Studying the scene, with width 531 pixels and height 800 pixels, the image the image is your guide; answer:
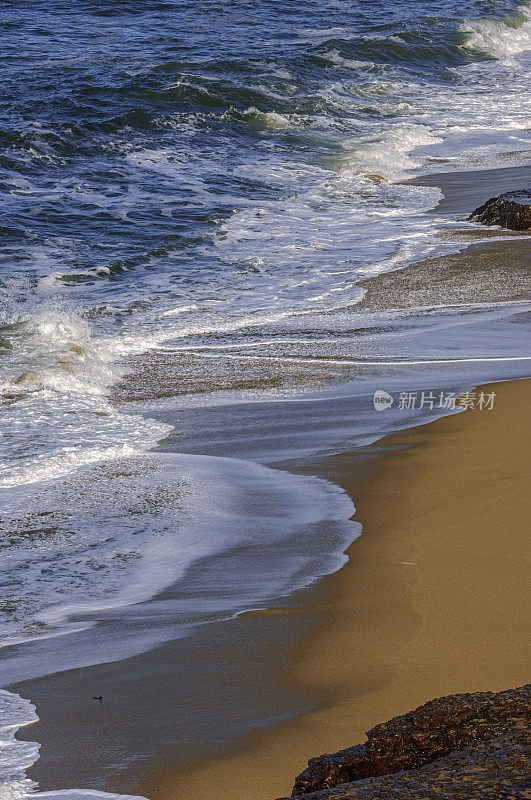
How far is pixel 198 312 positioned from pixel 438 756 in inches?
241

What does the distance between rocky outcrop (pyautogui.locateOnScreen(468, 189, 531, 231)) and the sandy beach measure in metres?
5.38

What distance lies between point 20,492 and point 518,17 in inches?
1141

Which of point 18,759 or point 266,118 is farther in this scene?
point 266,118

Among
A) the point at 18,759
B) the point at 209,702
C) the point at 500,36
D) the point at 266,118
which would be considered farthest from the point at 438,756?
the point at 500,36

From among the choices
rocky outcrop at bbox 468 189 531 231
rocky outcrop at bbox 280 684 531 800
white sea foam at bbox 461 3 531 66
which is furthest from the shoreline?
white sea foam at bbox 461 3 531 66

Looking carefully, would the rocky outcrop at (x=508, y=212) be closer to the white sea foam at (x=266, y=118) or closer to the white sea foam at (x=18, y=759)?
the white sea foam at (x=266, y=118)

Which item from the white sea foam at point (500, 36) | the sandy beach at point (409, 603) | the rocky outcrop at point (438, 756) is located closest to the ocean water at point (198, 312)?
the sandy beach at point (409, 603)

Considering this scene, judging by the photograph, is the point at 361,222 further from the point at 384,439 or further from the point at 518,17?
the point at 518,17

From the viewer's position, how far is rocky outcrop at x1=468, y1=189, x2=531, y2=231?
30.2ft

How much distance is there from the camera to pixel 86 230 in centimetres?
1051

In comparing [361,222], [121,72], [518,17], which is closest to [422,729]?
[361,222]

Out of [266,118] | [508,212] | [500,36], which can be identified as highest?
[500,36]

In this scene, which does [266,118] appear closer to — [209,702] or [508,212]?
[508,212]

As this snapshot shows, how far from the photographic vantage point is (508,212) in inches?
367
